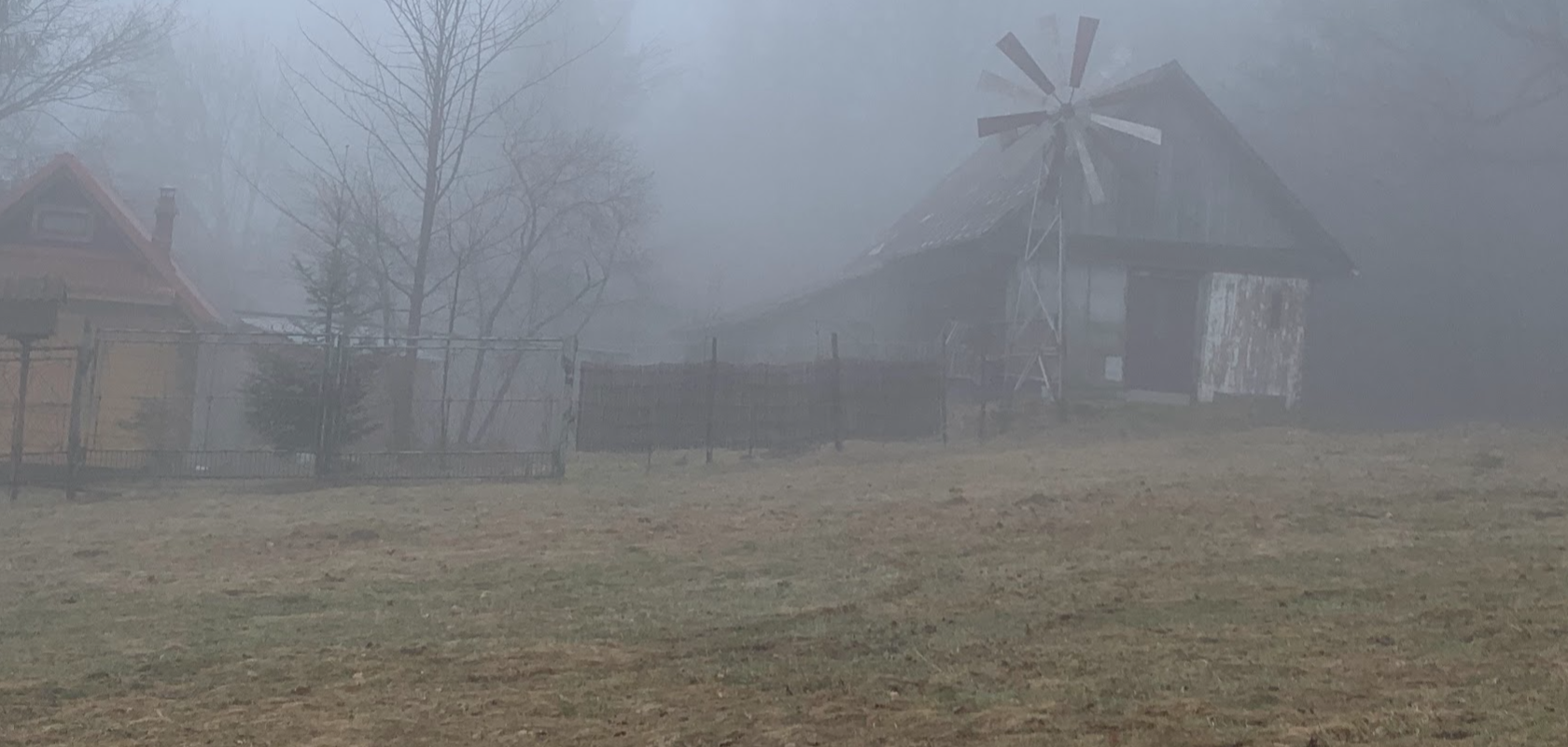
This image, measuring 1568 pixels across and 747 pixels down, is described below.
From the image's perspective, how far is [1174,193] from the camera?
24391 mm

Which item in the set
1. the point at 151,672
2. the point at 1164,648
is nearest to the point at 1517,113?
the point at 1164,648

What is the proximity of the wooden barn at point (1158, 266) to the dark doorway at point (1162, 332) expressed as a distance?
23mm

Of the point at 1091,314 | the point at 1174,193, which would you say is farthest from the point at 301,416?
the point at 1174,193

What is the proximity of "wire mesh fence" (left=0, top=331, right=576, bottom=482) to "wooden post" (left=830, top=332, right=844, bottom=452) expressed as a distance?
3.68m

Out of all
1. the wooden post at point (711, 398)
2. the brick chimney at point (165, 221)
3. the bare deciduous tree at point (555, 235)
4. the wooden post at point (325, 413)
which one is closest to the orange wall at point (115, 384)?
the brick chimney at point (165, 221)

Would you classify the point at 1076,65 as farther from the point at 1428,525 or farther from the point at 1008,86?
the point at 1428,525

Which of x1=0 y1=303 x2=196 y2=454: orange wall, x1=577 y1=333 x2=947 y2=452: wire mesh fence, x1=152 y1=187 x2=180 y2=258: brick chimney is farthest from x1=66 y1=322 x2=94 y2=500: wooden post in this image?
x1=152 y1=187 x2=180 y2=258: brick chimney

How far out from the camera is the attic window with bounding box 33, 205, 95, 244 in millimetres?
22672

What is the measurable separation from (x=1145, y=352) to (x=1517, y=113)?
35.9 feet

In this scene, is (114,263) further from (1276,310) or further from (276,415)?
(1276,310)

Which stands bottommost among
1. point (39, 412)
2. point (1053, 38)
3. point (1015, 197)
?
point (39, 412)

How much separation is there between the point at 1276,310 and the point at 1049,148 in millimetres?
5206

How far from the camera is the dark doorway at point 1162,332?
79.7 ft

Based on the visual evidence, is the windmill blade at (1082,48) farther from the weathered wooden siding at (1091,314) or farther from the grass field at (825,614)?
the grass field at (825,614)
